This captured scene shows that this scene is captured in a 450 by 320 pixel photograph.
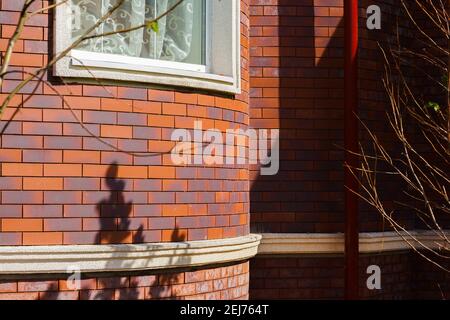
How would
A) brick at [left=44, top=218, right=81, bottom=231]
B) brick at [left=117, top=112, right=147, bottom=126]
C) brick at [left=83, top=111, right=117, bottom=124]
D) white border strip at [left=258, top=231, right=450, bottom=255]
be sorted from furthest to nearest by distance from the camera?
white border strip at [left=258, top=231, right=450, bottom=255]
brick at [left=117, top=112, right=147, bottom=126]
brick at [left=83, top=111, right=117, bottom=124]
brick at [left=44, top=218, right=81, bottom=231]

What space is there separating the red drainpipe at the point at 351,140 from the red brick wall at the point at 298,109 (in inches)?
10.0

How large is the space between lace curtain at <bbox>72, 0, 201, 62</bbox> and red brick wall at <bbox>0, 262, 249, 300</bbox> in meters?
1.62

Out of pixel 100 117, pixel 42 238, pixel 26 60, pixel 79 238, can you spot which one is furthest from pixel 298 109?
pixel 42 238

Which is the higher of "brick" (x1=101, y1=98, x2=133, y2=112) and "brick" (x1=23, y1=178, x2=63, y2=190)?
"brick" (x1=101, y1=98, x2=133, y2=112)

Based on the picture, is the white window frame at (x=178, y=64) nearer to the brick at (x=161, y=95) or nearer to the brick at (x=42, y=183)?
the brick at (x=161, y=95)

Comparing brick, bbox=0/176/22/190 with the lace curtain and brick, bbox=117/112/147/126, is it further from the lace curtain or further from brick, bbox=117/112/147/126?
the lace curtain

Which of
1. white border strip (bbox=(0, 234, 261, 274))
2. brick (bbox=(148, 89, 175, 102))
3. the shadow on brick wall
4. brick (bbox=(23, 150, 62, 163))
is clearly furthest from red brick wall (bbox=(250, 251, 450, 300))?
brick (bbox=(23, 150, 62, 163))

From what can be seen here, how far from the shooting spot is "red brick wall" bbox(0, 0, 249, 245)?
5602mm

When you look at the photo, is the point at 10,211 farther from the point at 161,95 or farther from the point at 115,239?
the point at 161,95

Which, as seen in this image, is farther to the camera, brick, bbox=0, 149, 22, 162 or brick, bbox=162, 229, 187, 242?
brick, bbox=162, 229, 187, 242

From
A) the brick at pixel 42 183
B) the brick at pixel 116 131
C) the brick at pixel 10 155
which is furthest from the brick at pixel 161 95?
the brick at pixel 10 155

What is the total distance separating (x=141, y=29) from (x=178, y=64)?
38 centimetres

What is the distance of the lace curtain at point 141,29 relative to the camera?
602 centimetres
